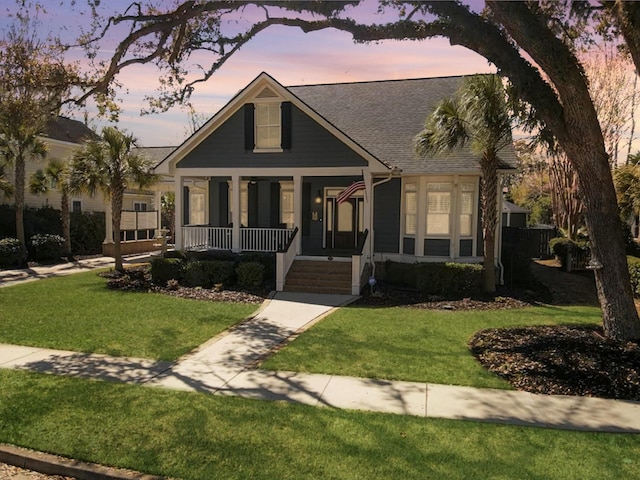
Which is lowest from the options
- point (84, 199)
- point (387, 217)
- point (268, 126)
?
point (387, 217)

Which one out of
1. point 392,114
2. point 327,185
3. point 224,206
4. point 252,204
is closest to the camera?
point 327,185

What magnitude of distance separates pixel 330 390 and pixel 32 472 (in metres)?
3.59

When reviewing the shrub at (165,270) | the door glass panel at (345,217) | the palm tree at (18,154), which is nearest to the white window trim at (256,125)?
the door glass panel at (345,217)

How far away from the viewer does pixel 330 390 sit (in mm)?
6617

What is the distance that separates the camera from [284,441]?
5.03 meters

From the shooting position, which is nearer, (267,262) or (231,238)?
(267,262)

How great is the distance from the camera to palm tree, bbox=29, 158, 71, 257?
2141cm

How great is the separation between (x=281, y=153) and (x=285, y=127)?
0.94 m

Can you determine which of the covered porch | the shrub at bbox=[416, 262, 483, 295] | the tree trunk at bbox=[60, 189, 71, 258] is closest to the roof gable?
the covered porch

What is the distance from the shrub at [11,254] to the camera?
756 inches

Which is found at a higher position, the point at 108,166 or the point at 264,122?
the point at 264,122

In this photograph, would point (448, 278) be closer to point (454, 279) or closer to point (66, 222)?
point (454, 279)

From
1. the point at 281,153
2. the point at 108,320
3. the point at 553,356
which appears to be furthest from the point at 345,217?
the point at 553,356

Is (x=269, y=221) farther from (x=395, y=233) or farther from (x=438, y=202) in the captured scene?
(x=438, y=202)
